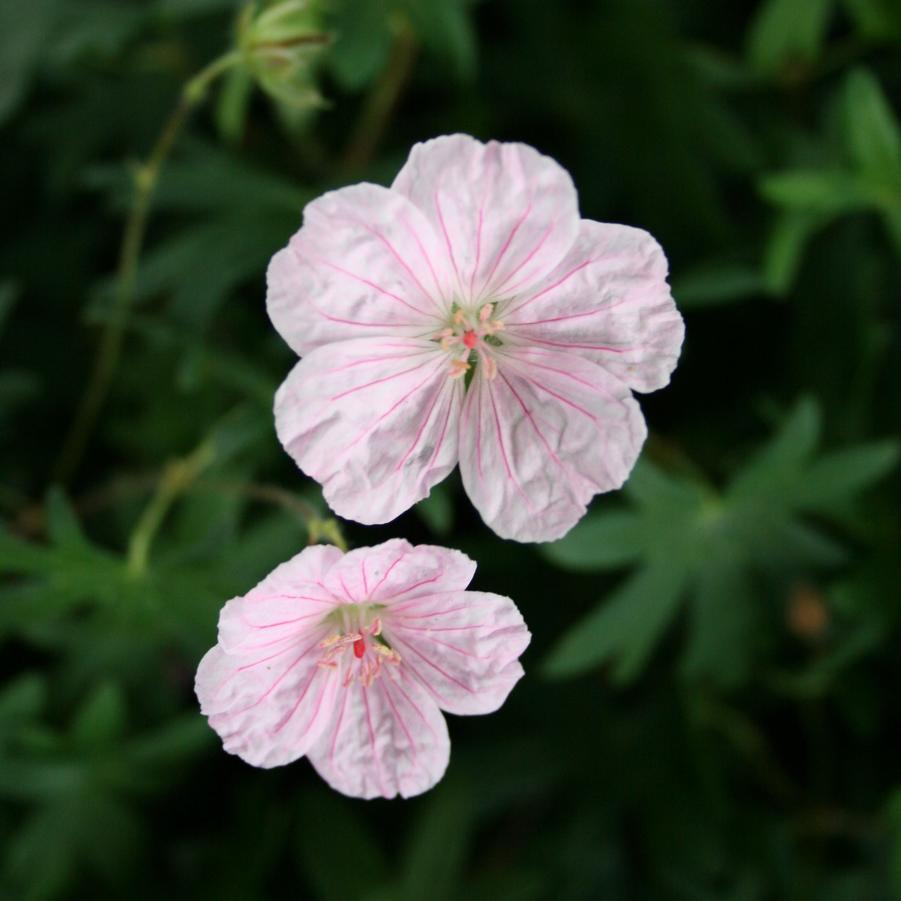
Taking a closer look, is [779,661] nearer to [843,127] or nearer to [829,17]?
[843,127]

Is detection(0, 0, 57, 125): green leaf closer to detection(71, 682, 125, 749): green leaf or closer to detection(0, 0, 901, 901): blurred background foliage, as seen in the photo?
detection(0, 0, 901, 901): blurred background foliage

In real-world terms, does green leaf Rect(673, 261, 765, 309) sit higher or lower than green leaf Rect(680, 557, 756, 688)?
higher

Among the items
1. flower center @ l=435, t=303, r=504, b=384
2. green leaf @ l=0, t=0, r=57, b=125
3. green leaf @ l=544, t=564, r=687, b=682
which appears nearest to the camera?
flower center @ l=435, t=303, r=504, b=384

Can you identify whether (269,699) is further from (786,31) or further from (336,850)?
(786,31)

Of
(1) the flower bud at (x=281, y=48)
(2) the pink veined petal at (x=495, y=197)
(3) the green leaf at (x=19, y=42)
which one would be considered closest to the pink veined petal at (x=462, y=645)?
(2) the pink veined petal at (x=495, y=197)

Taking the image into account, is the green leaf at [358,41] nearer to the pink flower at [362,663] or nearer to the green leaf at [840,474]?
the pink flower at [362,663]

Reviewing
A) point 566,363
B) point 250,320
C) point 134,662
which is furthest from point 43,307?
point 566,363

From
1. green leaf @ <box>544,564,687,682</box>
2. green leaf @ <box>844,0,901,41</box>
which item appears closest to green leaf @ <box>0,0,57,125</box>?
green leaf @ <box>544,564,687,682</box>
